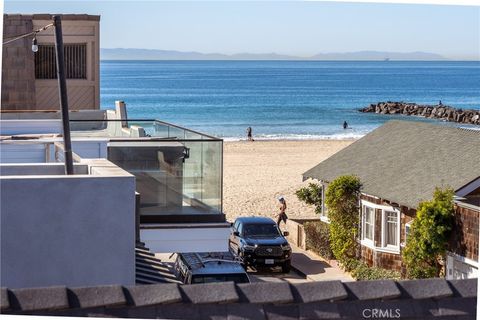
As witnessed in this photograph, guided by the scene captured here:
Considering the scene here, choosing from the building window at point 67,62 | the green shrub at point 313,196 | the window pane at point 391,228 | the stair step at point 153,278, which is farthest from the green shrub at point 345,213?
the stair step at point 153,278

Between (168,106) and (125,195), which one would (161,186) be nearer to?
(125,195)

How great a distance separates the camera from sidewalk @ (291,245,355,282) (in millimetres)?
24391

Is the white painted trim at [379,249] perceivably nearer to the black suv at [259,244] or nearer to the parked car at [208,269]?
the black suv at [259,244]

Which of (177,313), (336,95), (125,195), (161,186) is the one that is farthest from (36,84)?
(336,95)

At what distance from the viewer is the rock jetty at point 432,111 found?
3883 inches

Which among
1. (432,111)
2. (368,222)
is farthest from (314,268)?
(432,111)

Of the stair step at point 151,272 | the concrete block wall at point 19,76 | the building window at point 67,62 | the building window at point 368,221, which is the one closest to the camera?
the stair step at point 151,272

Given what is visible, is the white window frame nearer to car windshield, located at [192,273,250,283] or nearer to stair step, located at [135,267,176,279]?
car windshield, located at [192,273,250,283]

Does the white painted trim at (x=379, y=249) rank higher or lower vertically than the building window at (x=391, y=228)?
lower

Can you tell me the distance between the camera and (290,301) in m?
7.13

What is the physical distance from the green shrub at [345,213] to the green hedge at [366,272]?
46 centimetres

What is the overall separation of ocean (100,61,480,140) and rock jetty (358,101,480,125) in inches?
79.8

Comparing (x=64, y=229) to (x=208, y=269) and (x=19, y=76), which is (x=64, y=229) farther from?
(x=19, y=76)

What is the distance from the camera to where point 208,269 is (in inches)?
800
